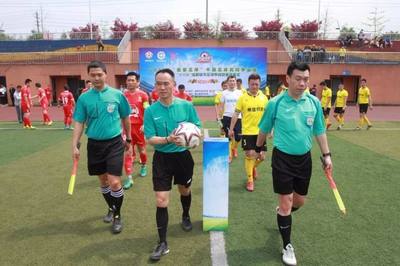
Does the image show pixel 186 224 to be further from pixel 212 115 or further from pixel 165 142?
pixel 212 115

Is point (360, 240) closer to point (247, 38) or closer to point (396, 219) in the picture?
point (396, 219)

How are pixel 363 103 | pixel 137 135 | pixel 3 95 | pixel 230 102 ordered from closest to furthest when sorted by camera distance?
pixel 137 135
pixel 230 102
pixel 363 103
pixel 3 95

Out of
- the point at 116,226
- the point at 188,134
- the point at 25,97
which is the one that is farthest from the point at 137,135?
the point at 25,97

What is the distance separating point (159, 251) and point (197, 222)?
3.87ft

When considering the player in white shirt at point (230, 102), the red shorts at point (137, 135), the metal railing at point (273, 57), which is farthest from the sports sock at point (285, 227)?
the metal railing at point (273, 57)

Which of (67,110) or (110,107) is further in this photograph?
(67,110)

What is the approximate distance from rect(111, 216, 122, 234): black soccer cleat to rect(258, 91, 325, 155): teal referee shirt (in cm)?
244

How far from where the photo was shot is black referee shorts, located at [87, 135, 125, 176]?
15.9 feet

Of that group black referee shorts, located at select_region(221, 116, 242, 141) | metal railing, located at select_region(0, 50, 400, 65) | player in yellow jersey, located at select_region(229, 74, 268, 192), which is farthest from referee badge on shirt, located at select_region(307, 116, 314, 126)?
metal railing, located at select_region(0, 50, 400, 65)

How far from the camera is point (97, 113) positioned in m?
4.79

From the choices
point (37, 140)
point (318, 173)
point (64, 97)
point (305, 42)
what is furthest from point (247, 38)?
point (318, 173)

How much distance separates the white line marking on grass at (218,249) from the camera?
161 inches

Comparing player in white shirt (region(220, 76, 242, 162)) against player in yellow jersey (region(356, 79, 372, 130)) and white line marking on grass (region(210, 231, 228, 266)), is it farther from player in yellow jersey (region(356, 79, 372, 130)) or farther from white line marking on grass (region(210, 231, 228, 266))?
player in yellow jersey (region(356, 79, 372, 130))

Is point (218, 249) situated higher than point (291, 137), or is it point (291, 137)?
point (291, 137)
